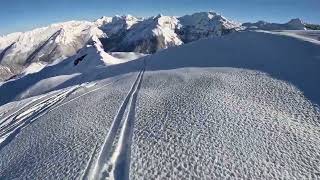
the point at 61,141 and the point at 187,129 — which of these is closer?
the point at 187,129

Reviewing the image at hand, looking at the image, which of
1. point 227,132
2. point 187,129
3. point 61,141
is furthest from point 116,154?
point 227,132

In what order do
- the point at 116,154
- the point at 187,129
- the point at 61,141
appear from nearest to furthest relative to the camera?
the point at 116,154, the point at 187,129, the point at 61,141

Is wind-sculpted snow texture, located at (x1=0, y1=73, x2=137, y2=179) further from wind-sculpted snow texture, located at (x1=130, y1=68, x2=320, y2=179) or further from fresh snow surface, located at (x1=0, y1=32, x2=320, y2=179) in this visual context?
wind-sculpted snow texture, located at (x1=130, y1=68, x2=320, y2=179)

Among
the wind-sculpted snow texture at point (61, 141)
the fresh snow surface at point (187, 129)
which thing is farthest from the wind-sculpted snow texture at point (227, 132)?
the wind-sculpted snow texture at point (61, 141)

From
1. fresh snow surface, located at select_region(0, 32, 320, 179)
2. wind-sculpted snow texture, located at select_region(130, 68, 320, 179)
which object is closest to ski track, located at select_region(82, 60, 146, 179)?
fresh snow surface, located at select_region(0, 32, 320, 179)

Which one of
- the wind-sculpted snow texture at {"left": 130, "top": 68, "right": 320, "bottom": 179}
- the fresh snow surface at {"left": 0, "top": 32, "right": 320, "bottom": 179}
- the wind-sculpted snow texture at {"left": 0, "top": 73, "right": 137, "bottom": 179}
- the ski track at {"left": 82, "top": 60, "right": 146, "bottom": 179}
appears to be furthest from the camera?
the wind-sculpted snow texture at {"left": 0, "top": 73, "right": 137, "bottom": 179}

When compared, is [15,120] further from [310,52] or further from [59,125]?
[310,52]

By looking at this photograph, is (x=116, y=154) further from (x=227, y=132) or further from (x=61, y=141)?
(x=227, y=132)
